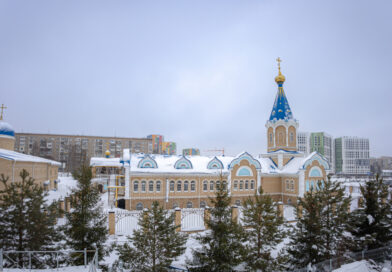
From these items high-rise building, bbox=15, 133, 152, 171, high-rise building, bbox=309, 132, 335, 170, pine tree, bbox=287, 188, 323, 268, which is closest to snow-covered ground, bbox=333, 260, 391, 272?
pine tree, bbox=287, 188, 323, 268

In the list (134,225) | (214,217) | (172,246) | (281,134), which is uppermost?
(281,134)

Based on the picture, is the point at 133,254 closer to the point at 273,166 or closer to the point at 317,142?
the point at 273,166

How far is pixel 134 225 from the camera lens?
1619 cm

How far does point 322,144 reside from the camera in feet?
329

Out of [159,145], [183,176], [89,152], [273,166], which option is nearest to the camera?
[183,176]

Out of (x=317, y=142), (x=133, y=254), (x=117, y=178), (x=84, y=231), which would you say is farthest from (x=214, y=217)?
(x=317, y=142)

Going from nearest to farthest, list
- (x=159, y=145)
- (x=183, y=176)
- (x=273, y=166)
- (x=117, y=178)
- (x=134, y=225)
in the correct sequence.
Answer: (x=134, y=225)
(x=183, y=176)
(x=117, y=178)
(x=273, y=166)
(x=159, y=145)

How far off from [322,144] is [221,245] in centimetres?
10169

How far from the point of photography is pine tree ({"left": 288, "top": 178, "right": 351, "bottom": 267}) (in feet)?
35.6

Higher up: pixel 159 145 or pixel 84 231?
pixel 159 145

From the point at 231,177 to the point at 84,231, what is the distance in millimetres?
17525

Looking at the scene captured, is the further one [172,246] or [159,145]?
[159,145]

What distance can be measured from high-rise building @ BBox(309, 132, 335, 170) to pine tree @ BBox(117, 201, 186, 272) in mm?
100621

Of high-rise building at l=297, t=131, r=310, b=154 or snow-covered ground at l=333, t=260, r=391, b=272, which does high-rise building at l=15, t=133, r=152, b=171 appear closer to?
snow-covered ground at l=333, t=260, r=391, b=272
